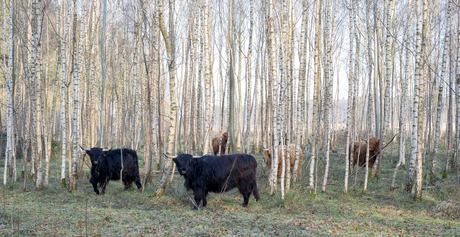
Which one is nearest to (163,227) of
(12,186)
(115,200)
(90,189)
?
(115,200)

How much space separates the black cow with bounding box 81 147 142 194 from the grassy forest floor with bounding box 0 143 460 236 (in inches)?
12.9

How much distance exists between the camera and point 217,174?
690 centimetres

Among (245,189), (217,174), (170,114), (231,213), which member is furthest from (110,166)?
(231,213)

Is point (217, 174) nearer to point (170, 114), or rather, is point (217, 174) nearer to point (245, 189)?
point (245, 189)

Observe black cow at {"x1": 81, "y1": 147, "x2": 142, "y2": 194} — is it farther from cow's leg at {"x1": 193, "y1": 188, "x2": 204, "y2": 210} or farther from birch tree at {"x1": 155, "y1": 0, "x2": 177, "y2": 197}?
cow's leg at {"x1": 193, "y1": 188, "x2": 204, "y2": 210}

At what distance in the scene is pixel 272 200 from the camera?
710cm

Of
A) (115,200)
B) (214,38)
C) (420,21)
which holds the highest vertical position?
(214,38)

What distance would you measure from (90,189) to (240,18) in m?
9.37

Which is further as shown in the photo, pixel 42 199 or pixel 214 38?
pixel 214 38

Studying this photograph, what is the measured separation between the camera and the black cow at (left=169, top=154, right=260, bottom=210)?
22.3ft

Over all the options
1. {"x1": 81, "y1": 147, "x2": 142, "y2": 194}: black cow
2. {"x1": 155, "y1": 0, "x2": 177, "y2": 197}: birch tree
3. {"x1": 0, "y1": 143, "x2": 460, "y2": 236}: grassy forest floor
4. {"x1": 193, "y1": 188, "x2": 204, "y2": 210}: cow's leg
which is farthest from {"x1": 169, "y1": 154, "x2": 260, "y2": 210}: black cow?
{"x1": 81, "y1": 147, "x2": 142, "y2": 194}: black cow

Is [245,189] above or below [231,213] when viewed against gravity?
above

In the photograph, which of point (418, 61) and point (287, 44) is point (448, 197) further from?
point (287, 44)

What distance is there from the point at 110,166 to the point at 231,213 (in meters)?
3.86
